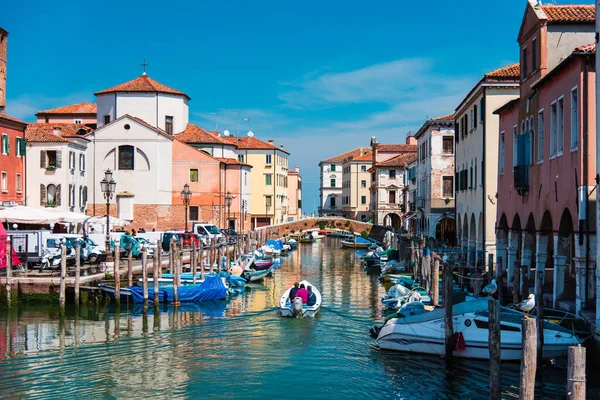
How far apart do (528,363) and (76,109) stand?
57.9 meters

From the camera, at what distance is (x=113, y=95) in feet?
185

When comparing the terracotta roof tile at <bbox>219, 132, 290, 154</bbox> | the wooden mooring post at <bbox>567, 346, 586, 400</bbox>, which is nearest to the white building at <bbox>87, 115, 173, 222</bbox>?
the terracotta roof tile at <bbox>219, 132, 290, 154</bbox>

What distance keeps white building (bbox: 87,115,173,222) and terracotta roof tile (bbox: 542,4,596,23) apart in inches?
1362

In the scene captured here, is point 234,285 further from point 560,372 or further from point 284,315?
point 560,372

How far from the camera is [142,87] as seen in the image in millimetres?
56719

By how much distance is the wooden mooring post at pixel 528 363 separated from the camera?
1027cm

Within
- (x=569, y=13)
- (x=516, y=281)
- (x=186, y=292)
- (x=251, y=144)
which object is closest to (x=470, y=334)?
(x=516, y=281)

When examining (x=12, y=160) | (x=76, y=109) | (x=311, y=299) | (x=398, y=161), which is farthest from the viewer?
(x=398, y=161)

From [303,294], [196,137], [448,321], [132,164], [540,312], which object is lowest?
[303,294]

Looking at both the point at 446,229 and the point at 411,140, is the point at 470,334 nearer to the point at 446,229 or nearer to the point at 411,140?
the point at 446,229

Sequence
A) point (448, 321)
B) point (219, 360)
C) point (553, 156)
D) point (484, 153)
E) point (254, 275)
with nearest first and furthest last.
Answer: point (448, 321)
point (219, 360)
point (553, 156)
point (484, 153)
point (254, 275)

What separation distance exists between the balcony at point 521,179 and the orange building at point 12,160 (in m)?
25.7

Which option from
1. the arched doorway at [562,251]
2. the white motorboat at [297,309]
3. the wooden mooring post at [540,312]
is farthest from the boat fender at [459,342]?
the white motorboat at [297,309]

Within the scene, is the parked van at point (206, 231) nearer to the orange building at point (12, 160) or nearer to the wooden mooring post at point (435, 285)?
Answer: the orange building at point (12, 160)
